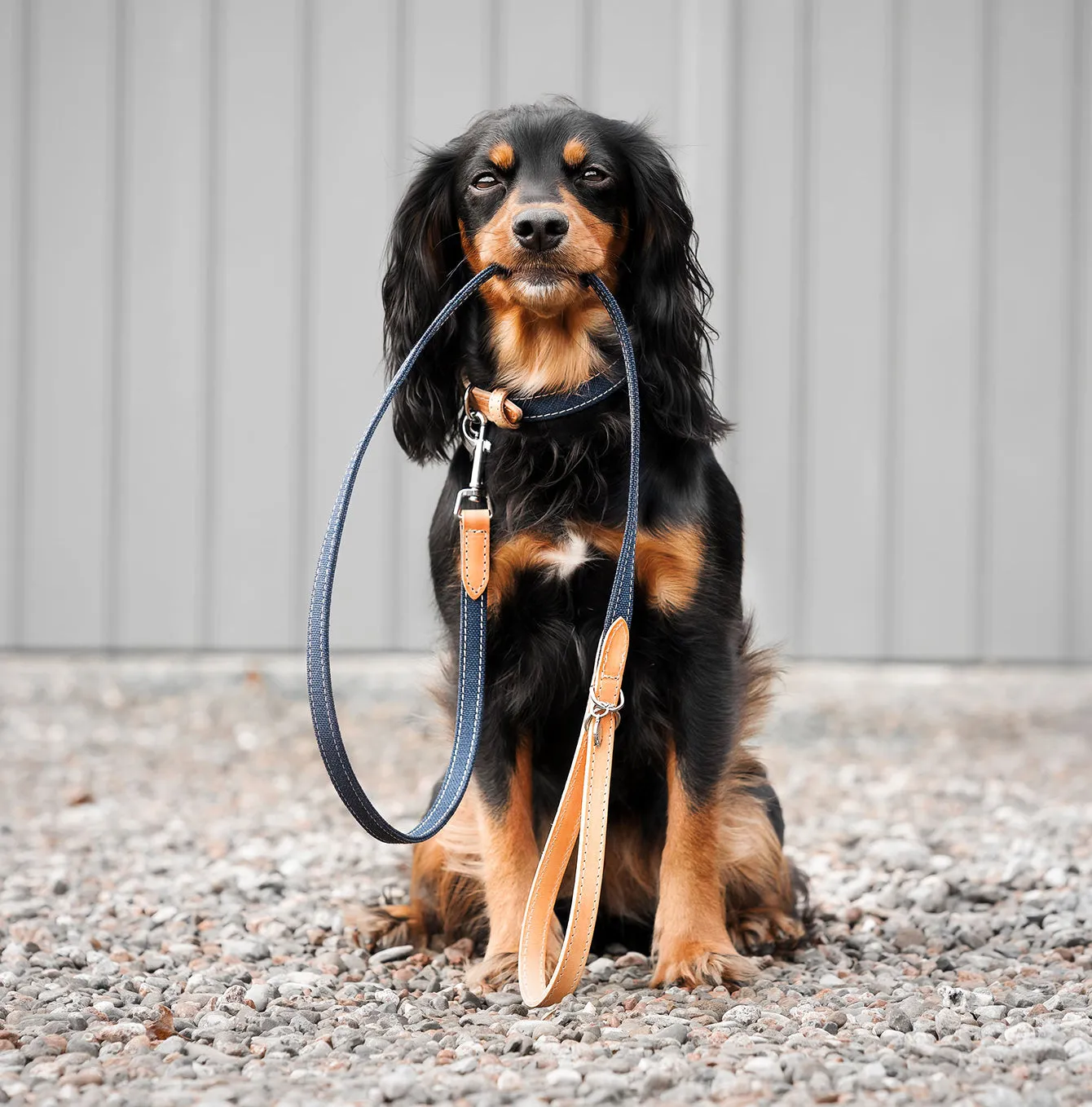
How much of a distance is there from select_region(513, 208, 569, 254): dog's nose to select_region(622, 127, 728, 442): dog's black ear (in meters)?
0.25

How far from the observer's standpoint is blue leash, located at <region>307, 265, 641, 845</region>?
1.72 metres

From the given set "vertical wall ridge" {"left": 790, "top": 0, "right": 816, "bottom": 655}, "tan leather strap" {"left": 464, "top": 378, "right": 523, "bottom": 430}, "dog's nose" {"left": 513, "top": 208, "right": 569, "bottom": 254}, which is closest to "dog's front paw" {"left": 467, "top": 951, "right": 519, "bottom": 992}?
"tan leather strap" {"left": 464, "top": 378, "right": 523, "bottom": 430}

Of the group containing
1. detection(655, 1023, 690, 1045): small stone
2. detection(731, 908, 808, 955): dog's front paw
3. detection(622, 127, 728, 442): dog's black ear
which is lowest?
detection(731, 908, 808, 955): dog's front paw

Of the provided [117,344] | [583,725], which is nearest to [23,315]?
[117,344]

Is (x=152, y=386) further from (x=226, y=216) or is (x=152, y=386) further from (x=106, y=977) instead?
(x=106, y=977)

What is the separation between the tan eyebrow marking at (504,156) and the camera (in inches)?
83.6

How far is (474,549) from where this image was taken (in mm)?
1981

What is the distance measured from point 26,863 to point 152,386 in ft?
7.05

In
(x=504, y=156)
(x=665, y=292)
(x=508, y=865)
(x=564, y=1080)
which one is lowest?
(x=564, y=1080)

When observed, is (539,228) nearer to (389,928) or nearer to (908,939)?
(389,928)

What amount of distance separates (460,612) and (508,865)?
16.7 inches

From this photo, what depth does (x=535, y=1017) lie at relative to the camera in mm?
1871

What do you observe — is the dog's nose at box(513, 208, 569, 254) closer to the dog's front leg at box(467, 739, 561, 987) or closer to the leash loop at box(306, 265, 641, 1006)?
the leash loop at box(306, 265, 641, 1006)

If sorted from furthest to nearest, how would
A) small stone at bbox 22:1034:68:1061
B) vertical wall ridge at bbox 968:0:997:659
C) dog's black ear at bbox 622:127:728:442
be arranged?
1. vertical wall ridge at bbox 968:0:997:659
2. dog's black ear at bbox 622:127:728:442
3. small stone at bbox 22:1034:68:1061
